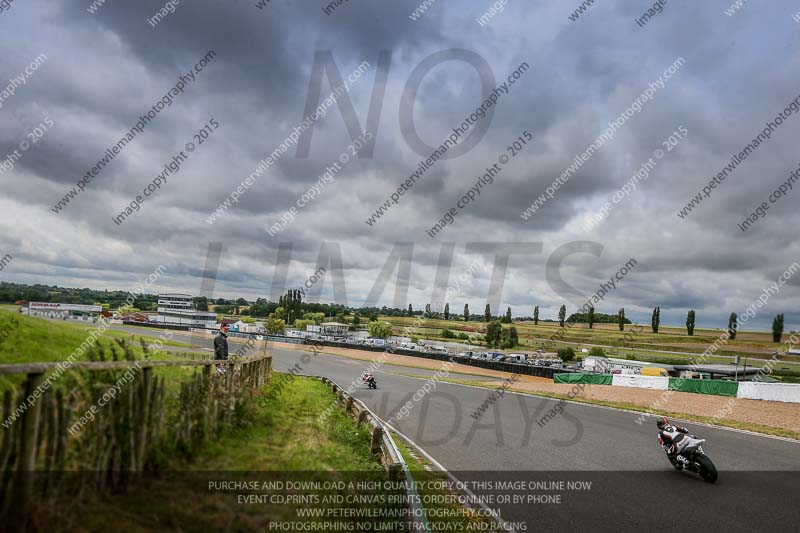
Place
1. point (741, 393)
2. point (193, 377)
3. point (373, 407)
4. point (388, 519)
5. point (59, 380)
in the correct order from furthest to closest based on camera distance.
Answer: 1. point (741, 393)
2. point (373, 407)
3. point (193, 377)
4. point (388, 519)
5. point (59, 380)

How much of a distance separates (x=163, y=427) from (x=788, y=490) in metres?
10.7

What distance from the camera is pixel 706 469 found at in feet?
31.7

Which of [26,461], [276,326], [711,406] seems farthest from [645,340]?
[26,461]

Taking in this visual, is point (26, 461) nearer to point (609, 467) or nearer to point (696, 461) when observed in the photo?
point (609, 467)

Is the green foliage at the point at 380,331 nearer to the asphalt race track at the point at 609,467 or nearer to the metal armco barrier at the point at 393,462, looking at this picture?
the asphalt race track at the point at 609,467

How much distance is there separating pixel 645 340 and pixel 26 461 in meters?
141

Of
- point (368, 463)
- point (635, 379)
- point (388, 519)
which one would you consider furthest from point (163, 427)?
point (635, 379)

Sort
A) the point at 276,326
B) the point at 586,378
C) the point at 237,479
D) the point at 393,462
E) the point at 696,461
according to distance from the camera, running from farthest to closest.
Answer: the point at 276,326
the point at 586,378
the point at 696,461
the point at 393,462
the point at 237,479

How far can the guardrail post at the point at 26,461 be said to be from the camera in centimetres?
390

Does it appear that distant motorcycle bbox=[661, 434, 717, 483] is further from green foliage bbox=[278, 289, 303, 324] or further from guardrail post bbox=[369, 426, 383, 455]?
green foliage bbox=[278, 289, 303, 324]

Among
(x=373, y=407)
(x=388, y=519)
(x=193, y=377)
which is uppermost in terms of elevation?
(x=193, y=377)

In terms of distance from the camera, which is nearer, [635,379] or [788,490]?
[788,490]

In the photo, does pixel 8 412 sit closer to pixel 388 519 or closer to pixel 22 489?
pixel 22 489

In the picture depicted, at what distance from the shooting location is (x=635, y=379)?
1487 inches
